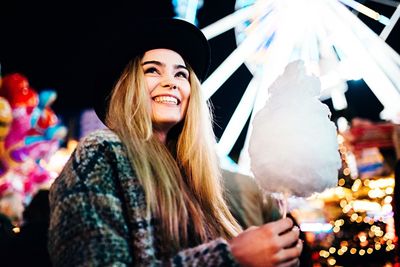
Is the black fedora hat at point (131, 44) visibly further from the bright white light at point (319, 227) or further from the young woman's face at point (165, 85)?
the bright white light at point (319, 227)

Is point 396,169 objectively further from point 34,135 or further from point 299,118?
point 34,135

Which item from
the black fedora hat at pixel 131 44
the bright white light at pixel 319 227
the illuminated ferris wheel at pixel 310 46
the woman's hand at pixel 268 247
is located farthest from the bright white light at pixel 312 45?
the bright white light at pixel 319 227

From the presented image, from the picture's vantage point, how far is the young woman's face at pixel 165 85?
1.95 metres

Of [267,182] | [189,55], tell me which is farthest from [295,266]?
[189,55]

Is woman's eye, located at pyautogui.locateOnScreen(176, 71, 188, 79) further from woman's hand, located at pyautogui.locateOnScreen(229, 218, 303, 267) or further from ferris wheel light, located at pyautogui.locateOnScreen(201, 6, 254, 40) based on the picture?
ferris wheel light, located at pyautogui.locateOnScreen(201, 6, 254, 40)

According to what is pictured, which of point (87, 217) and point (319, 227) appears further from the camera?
point (319, 227)

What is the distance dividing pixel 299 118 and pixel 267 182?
0.96 feet

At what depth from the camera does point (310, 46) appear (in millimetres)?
5457

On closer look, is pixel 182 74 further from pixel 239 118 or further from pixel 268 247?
pixel 239 118

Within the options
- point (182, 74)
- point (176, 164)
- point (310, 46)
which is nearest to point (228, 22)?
point (310, 46)

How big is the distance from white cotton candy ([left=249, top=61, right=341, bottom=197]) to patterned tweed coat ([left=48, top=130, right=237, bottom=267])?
0.38 metres

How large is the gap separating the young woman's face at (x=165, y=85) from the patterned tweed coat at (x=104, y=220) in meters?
0.47

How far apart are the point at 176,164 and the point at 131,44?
0.67 metres

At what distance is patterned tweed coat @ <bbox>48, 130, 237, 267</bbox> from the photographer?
128cm
